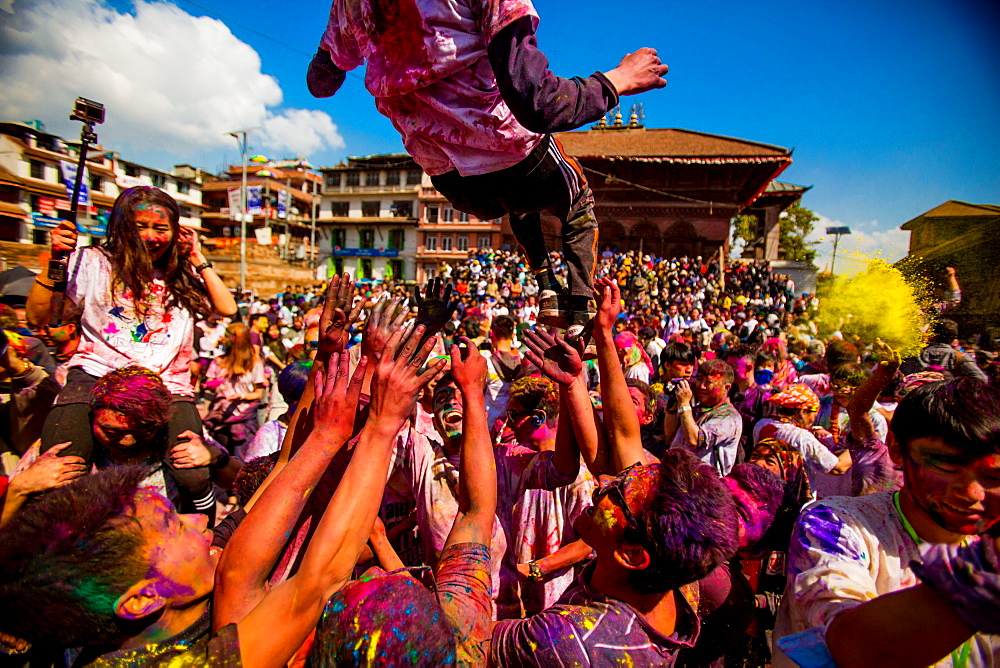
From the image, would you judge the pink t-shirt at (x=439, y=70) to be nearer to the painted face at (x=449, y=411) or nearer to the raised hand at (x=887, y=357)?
the painted face at (x=449, y=411)

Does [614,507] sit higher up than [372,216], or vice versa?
[372,216]

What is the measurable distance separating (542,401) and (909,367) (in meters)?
3.31

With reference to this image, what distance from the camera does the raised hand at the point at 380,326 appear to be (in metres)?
1.73

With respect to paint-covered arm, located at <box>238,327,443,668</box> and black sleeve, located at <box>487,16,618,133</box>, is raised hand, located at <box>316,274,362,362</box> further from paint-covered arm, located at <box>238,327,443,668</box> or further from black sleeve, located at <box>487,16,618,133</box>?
black sleeve, located at <box>487,16,618,133</box>

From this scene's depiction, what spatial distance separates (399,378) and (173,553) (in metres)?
0.76

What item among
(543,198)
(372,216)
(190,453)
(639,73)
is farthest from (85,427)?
(372,216)

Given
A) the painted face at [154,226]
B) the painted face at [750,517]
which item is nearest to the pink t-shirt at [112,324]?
the painted face at [154,226]

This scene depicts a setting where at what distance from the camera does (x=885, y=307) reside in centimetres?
277

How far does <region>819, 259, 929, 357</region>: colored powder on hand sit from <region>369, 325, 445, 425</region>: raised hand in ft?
8.16

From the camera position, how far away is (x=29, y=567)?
1.20 meters

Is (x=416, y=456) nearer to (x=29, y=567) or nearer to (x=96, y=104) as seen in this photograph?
(x=29, y=567)

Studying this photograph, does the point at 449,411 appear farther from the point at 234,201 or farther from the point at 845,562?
the point at 234,201

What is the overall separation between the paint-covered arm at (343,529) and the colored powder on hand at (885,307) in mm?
2511

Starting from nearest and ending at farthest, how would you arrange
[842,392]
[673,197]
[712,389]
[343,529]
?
[343,529] → [712,389] → [842,392] → [673,197]
